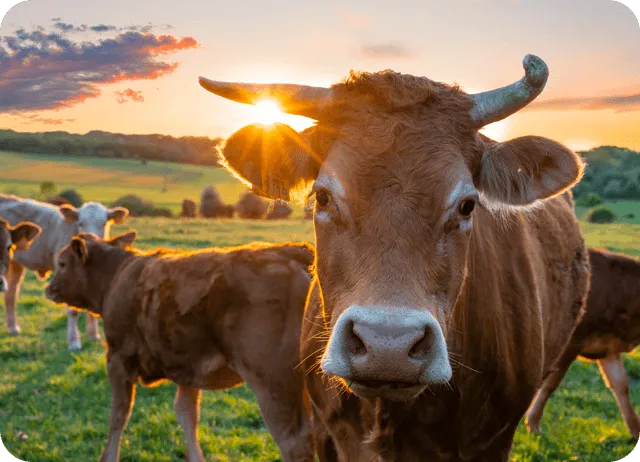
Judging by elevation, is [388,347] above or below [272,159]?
below

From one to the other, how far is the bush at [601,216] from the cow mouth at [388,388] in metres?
4.18

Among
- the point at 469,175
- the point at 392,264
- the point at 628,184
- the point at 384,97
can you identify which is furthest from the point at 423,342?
the point at 628,184

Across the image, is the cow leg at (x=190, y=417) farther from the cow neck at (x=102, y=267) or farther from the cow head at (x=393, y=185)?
the cow head at (x=393, y=185)

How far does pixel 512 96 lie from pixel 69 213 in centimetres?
882

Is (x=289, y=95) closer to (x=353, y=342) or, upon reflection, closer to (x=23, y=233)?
(x=353, y=342)

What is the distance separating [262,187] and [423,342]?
1359mm

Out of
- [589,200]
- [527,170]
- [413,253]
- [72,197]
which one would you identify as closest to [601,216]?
[589,200]

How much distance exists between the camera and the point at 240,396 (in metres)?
A: 7.26

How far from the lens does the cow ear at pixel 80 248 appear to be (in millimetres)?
6650

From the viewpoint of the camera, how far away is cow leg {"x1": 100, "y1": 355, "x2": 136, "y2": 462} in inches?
218

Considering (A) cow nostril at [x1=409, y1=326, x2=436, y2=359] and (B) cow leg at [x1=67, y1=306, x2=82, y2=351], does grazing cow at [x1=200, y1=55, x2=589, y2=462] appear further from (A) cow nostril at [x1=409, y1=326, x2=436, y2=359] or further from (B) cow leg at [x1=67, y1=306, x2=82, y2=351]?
(B) cow leg at [x1=67, y1=306, x2=82, y2=351]

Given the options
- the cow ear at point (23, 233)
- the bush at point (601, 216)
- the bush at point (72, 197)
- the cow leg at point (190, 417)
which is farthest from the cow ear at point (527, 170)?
the bush at point (72, 197)

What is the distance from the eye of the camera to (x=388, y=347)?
87.3 inches

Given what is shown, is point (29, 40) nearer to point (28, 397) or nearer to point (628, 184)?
point (28, 397)
